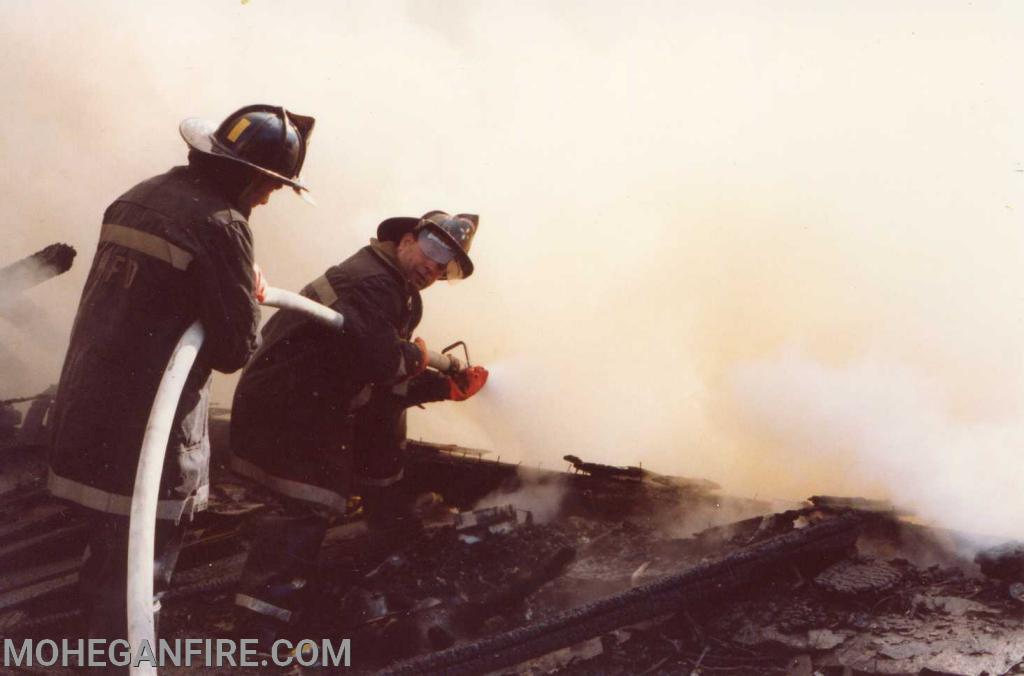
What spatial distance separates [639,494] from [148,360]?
3040 millimetres

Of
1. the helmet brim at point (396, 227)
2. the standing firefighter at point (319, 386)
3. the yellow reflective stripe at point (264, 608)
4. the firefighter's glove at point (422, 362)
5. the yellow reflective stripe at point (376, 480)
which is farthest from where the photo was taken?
the yellow reflective stripe at point (376, 480)

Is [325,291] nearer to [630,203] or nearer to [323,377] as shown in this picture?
[323,377]

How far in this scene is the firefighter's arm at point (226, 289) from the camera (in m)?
2.97

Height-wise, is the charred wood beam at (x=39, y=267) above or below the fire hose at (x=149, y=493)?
above

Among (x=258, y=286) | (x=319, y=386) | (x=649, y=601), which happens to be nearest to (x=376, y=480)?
(x=319, y=386)

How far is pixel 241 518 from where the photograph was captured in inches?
196

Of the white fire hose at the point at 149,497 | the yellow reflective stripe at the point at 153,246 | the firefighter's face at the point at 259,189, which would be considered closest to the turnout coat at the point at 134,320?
the yellow reflective stripe at the point at 153,246

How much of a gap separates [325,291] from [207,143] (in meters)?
1.07

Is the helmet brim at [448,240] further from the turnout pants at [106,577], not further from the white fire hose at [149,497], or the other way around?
the turnout pants at [106,577]

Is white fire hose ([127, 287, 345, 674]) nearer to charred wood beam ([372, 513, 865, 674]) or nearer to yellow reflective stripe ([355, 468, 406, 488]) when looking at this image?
charred wood beam ([372, 513, 865, 674])

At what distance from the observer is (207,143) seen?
3201 millimetres

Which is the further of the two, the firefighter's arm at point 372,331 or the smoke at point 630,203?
the smoke at point 630,203

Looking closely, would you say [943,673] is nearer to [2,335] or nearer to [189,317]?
[189,317]

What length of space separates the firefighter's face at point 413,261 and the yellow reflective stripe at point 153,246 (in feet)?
5.11
